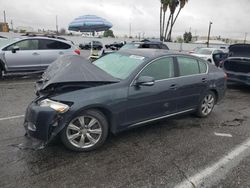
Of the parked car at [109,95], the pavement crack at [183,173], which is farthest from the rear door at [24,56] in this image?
the pavement crack at [183,173]

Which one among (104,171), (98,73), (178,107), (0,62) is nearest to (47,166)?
(104,171)

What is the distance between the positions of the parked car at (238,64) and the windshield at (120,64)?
207 inches

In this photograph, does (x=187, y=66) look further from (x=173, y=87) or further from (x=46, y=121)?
(x=46, y=121)

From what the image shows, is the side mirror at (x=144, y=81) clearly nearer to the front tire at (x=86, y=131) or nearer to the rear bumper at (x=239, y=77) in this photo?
the front tire at (x=86, y=131)

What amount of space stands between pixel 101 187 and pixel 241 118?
13.4 ft

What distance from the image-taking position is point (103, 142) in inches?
155

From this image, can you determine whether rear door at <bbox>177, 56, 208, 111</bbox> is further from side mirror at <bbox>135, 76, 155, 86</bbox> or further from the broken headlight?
the broken headlight

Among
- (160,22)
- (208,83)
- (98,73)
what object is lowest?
(208,83)

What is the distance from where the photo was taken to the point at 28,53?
9.48 m

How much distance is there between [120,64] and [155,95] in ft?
2.81

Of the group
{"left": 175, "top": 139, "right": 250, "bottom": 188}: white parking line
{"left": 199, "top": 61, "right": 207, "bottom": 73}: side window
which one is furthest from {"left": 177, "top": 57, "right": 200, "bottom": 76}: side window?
{"left": 175, "top": 139, "right": 250, "bottom": 188}: white parking line

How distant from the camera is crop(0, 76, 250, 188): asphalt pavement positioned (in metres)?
3.09

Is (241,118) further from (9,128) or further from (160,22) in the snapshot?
(160,22)

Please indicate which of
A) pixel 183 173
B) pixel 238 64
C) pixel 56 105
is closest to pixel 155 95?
pixel 183 173
